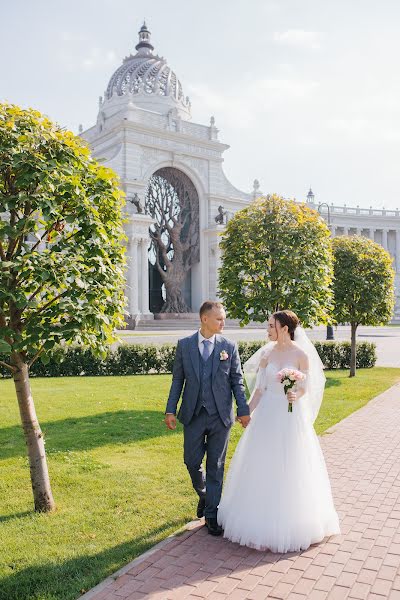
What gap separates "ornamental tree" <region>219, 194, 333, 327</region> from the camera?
13000mm

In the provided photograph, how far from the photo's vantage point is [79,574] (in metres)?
4.56

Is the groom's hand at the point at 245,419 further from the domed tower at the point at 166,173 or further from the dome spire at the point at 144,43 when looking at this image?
the dome spire at the point at 144,43

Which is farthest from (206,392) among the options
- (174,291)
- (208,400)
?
(174,291)

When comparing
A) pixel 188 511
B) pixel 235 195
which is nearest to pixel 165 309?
pixel 235 195

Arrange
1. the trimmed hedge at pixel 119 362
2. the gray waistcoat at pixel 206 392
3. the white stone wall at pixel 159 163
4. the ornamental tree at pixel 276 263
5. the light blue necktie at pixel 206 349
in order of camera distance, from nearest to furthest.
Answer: the gray waistcoat at pixel 206 392, the light blue necktie at pixel 206 349, the ornamental tree at pixel 276 263, the trimmed hedge at pixel 119 362, the white stone wall at pixel 159 163

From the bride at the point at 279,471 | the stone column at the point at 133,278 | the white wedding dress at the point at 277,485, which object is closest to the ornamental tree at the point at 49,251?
the bride at the point at 279,471

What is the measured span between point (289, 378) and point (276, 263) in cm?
838

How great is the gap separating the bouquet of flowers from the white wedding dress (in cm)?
11

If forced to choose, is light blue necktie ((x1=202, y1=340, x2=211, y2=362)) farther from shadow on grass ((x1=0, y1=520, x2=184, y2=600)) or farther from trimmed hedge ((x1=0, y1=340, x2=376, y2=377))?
trimmed hedge ((x1=0, y1=340, x2=376, y2=377))

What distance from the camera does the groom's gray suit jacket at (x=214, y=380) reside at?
5344mm

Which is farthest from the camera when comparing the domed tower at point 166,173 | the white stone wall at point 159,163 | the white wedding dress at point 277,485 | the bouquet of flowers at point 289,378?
the domed tower at point 166,173

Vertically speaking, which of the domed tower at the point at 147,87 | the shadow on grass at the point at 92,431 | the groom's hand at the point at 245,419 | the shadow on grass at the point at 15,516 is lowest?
the shadow on grass at the point at 15,516

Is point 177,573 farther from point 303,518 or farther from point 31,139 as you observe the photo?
point 31,139

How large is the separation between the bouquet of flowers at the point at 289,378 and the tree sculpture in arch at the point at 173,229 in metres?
46.8
